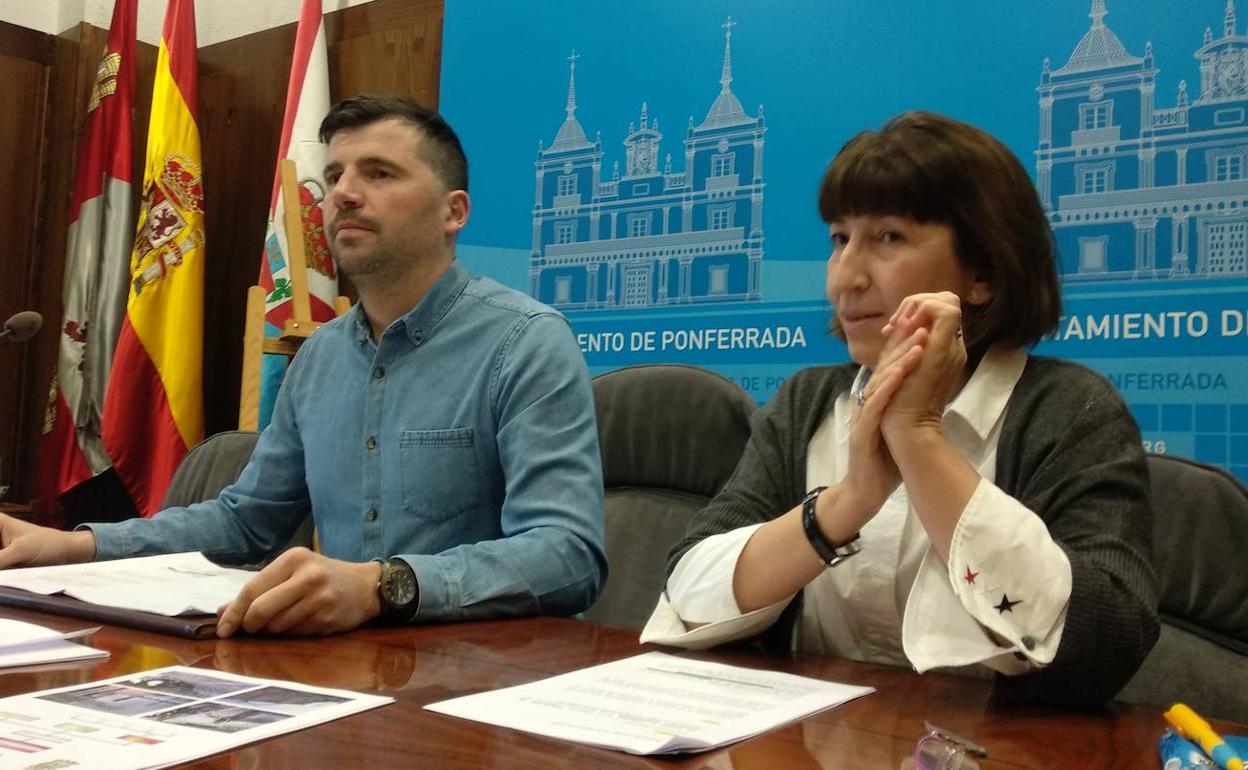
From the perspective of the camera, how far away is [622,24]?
9.47 ft

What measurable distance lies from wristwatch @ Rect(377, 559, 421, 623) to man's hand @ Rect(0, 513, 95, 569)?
600 millimetres

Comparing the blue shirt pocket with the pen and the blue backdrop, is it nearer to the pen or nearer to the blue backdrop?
the pen

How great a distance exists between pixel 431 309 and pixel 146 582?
0.64m

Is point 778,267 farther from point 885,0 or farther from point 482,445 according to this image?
point 482,445

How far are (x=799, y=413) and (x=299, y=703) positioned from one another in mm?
729

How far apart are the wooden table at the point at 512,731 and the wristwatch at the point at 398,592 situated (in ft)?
0.09

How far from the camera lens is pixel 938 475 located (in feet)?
3.23

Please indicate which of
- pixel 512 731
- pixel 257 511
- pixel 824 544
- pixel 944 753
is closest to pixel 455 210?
pixel 257 511

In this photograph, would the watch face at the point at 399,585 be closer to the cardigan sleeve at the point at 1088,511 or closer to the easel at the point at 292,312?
the cardigan sleeve at the point at 1088,511

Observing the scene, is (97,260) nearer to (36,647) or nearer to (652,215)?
(652,215)

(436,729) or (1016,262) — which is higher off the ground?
(1016,262)

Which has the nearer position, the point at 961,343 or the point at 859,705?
the point at 859,705

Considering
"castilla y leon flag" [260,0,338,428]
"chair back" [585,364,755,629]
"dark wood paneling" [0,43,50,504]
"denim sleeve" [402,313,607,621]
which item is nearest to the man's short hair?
"denim sleeve" [402,313,607,621]

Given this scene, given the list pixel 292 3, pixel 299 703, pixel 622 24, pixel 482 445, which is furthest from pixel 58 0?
pixel 299 703
